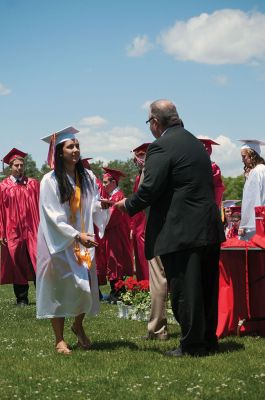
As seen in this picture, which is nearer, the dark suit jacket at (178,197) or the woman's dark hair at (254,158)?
the dark suit jacket at (178,197)

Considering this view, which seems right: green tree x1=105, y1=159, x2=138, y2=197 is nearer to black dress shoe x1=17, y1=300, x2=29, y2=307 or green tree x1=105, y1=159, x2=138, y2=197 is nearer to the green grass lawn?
black dress shoe x1=17, y1=300, x2=29, y2=307

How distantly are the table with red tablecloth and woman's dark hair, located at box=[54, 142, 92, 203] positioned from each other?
64.9 inches

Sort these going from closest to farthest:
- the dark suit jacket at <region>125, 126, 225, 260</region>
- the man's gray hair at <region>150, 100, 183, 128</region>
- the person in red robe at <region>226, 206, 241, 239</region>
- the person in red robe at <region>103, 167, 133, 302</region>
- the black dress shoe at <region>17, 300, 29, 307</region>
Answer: the dark suit jacket at <region>125, 126, 225, 260</region> → the man's gray hair at <region>150, 100, 183, 128</region> → the black dress shoe at <region>17, 300, 29, 307</region> → the person in red robe at <region>103, 167, 133, 302</region> → the person in red robe at <region>226, 206, 241, 239</region>

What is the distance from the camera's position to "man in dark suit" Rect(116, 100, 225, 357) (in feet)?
21.9

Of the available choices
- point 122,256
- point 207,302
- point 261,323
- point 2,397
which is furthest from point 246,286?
point 122,256

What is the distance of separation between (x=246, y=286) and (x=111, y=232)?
18.4 feet

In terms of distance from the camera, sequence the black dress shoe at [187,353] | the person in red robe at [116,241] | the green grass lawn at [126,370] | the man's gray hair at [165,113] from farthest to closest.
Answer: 1. the person in red robe at [116,241]
2. the man's gray hair at [165,113]
3. the black dress shoe at [187,353]
4. the green grass lawn at [126,370]

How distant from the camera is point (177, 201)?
22.1 feet

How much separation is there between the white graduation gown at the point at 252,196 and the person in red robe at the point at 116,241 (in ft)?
11.8

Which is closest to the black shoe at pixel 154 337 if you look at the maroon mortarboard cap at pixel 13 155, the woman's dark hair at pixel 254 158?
the woman's dark hair at pixel 254 158

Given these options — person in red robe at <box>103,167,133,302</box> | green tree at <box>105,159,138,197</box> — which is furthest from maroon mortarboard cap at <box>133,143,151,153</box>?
green tree at <box>105,159,138,197</box>

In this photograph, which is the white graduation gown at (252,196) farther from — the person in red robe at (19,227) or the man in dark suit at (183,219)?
the person in red robe at (19,227)

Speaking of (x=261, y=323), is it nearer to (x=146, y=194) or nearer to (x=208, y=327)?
(x=208, y=327)

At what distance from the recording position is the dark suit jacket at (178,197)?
6676mm
